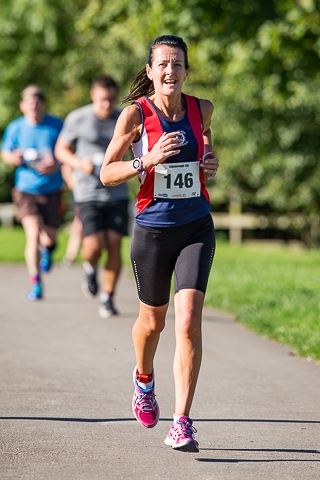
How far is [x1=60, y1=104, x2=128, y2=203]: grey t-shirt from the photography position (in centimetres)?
1095

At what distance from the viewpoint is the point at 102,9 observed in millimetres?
20000

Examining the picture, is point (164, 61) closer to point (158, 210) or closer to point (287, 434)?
point (158, 210)

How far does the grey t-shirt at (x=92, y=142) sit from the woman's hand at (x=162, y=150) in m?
5.51

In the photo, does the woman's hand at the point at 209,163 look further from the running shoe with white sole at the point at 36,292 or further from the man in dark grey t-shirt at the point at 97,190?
the running shoe with white sole at the point at 36,292

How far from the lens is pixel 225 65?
18844 millimetres

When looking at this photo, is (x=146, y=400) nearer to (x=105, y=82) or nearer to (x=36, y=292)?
(x=105, y=82)

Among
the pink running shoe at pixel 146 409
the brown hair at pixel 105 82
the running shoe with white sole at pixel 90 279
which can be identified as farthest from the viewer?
the running shoe with white sole at pixel 90 279

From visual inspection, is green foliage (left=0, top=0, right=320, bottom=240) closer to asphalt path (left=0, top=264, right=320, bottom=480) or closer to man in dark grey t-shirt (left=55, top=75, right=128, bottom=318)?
man in dark grey t-shirt (left=55, top=75, right=128, bottom=318)

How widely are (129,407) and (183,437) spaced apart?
1230 mm

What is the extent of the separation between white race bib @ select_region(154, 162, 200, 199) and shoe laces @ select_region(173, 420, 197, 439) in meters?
1.13

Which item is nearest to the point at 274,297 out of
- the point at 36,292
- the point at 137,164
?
the point at 36,292

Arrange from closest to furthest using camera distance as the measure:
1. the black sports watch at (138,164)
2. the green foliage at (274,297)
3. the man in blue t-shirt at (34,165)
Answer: the black sports watch at (138,164)
the green foliage at (274,297)
the man in blue t-shirt at (34,165)

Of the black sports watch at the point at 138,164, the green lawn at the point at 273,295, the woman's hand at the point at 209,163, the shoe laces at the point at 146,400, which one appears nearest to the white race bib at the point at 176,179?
the woman's hand at the point at 209,163

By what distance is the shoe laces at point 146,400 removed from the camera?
228 inches
